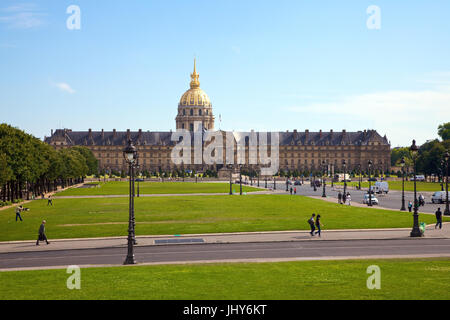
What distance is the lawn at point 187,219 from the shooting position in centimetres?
3522

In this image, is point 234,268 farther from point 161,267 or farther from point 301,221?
point 301,221

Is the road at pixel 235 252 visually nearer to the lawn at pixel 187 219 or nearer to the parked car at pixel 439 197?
the lawn at pixel 187 219

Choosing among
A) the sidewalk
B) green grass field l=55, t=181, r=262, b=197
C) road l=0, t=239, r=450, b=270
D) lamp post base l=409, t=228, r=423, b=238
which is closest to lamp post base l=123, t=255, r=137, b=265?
road l=0, t=239, r=450, b=270

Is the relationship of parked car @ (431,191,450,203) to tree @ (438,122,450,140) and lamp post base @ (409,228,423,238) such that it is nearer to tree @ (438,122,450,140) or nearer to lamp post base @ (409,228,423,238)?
lamp post base @ (409,228,423,238)

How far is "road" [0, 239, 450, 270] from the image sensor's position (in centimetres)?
2422

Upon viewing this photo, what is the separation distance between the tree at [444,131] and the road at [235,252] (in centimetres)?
13572

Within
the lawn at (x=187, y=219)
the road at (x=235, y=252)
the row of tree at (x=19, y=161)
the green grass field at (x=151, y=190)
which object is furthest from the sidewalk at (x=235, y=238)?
the green grass field at (x=151, y=190)

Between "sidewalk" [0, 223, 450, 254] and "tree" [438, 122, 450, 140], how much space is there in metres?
130

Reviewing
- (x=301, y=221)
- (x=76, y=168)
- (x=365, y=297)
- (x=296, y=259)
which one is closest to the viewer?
(x=365, y=297)

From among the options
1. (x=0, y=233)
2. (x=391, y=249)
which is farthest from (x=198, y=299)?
(x=0, y=233)

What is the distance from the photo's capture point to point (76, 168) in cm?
10550

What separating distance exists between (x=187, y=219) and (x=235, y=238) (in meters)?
11.3

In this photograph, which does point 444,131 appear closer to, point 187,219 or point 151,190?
point 151,190
